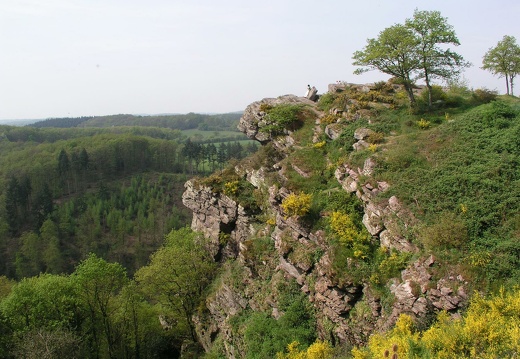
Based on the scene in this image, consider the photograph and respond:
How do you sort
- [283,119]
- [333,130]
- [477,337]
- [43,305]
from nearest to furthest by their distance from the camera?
1. [477,337]
2. [43,305]
3. [333,130]
4. [283,119]

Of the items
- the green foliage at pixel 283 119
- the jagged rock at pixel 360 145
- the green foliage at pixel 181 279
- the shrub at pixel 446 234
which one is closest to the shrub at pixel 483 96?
the jagged rock at pixel 360 145

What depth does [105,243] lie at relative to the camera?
259 ft

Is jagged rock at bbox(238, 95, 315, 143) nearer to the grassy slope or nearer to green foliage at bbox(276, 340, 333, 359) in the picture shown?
the grassy slope

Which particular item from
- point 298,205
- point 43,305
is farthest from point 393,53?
point 43,305

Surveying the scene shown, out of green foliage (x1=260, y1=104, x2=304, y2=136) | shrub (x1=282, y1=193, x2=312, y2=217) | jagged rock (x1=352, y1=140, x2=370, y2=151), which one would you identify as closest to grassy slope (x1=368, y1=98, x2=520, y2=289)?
jagged rock (x1=352, y1=140, x2=370, y2=151)

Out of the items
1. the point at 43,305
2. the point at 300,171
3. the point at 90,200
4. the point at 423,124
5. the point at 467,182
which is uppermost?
the point at 423,124

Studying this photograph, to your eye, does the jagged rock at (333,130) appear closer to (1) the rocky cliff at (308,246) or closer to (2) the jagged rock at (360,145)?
(1) the rocky cliff at (308,246)

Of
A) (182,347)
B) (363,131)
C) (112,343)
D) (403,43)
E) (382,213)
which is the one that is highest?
(403,43)

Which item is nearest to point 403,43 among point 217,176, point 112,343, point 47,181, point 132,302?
point 217,176

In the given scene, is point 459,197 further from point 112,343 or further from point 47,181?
point 47,181

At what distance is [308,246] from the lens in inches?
1021

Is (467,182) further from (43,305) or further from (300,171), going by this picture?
(43,305)

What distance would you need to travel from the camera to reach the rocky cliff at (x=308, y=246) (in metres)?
20.0

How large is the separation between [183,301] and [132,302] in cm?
479
